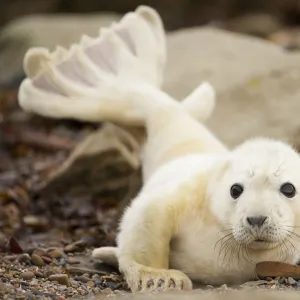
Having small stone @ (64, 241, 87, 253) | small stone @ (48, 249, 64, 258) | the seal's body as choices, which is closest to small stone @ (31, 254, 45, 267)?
small stone @ (48, 249, 64, 258)

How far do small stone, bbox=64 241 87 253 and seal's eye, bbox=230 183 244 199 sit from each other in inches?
67.0

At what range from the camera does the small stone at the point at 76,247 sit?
6541 mm

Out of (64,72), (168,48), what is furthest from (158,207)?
(168,48)

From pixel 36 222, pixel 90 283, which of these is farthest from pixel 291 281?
pixel 36 222

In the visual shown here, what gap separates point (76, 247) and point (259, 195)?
2016 millimetres

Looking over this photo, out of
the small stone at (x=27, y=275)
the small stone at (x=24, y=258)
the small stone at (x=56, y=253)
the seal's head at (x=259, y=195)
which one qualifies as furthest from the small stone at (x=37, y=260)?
the seal's head at (x=259, y=195)

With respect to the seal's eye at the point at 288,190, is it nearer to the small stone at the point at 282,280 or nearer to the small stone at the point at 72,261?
the small stone at the point at 282,280

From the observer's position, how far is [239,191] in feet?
16.9

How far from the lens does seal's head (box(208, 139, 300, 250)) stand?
16.1 ft

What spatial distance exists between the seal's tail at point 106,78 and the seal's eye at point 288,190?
2.37 meters

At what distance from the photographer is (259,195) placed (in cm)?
499

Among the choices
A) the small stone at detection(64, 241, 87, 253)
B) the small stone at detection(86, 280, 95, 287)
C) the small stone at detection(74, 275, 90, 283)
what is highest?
the small stone at detection(64, 241, 87, 253)

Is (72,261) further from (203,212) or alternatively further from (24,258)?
(203,212)

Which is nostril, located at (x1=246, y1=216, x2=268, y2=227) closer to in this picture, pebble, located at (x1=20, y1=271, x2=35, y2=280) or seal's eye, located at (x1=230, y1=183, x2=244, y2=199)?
seal's eye, located at (x1=230, y1=183, x2=244, y2=199)
